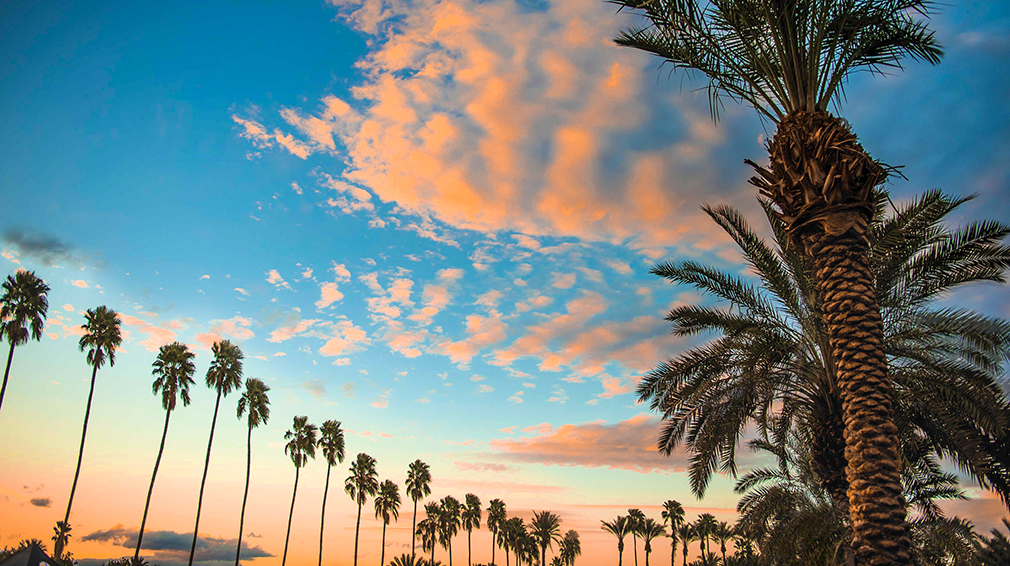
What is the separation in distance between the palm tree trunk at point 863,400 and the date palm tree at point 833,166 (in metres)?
0.02

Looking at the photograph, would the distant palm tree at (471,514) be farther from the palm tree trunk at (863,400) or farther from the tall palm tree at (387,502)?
the palm tree trunk at (863,400)

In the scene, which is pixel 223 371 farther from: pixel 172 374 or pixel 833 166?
pixel 833 166

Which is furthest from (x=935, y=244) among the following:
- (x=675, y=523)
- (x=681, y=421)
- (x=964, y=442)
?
(x=675, y=523)

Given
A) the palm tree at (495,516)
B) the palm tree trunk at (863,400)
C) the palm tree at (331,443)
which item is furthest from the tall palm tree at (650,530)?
the palm tree trunk at (863,400)

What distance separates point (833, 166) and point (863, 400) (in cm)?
383

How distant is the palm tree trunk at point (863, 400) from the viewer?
7.89m

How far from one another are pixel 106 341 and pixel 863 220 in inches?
1698

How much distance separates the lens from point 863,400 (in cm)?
834

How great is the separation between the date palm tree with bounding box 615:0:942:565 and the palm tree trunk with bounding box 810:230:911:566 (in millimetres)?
16

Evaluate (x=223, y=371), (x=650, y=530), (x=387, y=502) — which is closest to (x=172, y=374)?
(x=223, y=371)

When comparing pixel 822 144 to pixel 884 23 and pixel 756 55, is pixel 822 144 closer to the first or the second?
pixel 756 55

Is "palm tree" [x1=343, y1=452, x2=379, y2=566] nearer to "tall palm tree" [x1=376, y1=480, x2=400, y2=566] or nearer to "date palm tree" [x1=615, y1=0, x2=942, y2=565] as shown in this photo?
"tall palm tree" [x1=376, y1=480, x2=400, y2=566]

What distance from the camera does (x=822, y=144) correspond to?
928cm

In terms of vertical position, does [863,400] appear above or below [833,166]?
below
